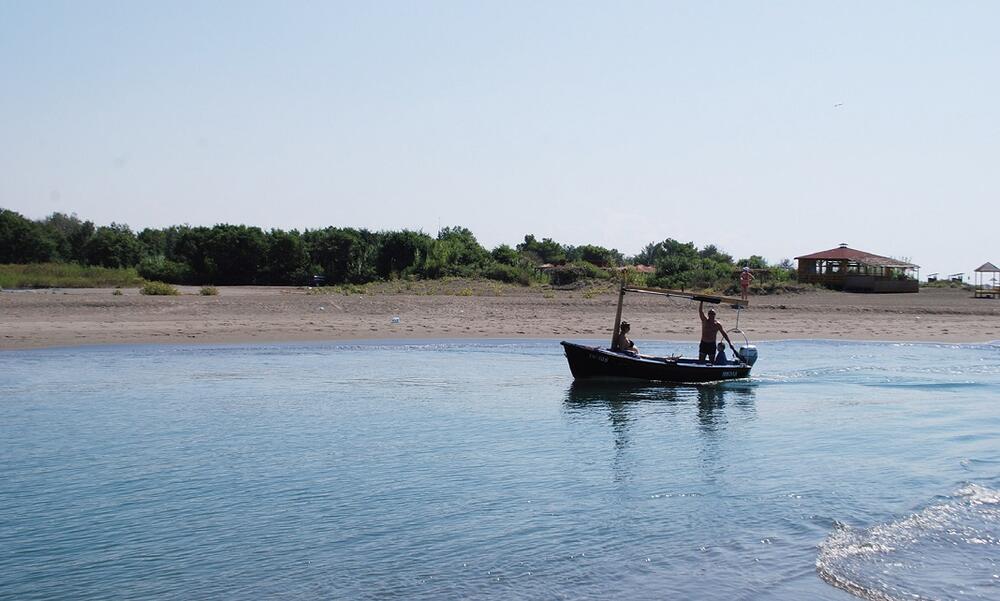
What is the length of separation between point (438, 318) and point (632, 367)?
17059mm

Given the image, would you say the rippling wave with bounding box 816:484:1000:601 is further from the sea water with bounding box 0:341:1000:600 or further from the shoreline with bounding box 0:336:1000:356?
the shoreline with bounding box 0:336:1000:356

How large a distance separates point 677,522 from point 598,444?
5.30 m

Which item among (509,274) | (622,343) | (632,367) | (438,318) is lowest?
(632,367)

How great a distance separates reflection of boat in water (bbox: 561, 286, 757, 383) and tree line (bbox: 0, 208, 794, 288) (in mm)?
32692

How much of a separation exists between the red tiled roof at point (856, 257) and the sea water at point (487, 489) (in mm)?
36057

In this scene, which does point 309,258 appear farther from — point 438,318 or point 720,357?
point 720,357

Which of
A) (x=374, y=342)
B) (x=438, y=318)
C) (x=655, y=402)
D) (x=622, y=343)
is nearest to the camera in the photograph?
(x=655, y=402)

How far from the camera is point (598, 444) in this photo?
57.3ft

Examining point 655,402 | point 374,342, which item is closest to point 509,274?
point 374,342

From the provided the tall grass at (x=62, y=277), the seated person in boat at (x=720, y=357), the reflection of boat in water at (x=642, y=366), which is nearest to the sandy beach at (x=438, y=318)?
the seated person in boat at (x=720, y=357)

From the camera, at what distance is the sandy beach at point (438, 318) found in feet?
114

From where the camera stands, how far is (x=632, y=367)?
82.4ft

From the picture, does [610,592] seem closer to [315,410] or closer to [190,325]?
[315,410]

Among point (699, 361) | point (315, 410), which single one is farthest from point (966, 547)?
point (699, 361)
